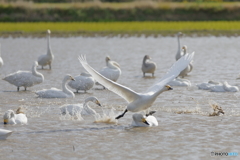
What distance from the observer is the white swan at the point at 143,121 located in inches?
378

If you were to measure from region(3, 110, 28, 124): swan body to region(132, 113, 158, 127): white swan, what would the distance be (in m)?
1.94

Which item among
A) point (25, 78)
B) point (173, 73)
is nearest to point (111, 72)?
point (25, 78)

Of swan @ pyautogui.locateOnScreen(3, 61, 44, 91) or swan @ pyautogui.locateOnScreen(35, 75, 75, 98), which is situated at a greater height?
swan @ pyautogui.locateOnScreen(3, 61, 44, 91)

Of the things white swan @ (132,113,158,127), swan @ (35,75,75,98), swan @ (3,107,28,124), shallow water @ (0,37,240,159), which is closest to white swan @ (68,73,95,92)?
shallow water @ (0,37,240,159)

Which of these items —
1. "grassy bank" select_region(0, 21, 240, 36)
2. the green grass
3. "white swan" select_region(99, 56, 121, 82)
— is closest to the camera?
"white swan" select_region(99, 56, 121, 82)

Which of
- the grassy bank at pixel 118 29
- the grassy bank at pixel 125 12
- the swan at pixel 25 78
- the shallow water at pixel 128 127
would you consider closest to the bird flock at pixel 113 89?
the swan at pixel 25 78

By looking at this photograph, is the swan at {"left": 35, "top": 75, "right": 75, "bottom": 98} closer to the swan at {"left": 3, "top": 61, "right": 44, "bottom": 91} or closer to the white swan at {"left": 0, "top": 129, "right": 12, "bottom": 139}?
the swan at {"left": 3, "top": 61, "right": 44, "bottom": 91}

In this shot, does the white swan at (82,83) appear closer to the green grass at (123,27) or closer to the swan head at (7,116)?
the swan head at (7,116)

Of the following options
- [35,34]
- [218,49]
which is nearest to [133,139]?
[218,49]

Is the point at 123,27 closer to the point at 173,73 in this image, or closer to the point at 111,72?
the point at 111,72

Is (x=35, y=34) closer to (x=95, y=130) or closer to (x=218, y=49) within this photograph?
(x=218, y=49)

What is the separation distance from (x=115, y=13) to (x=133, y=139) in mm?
34664

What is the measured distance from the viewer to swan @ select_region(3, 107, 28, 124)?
979cm

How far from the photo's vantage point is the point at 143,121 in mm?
9586
